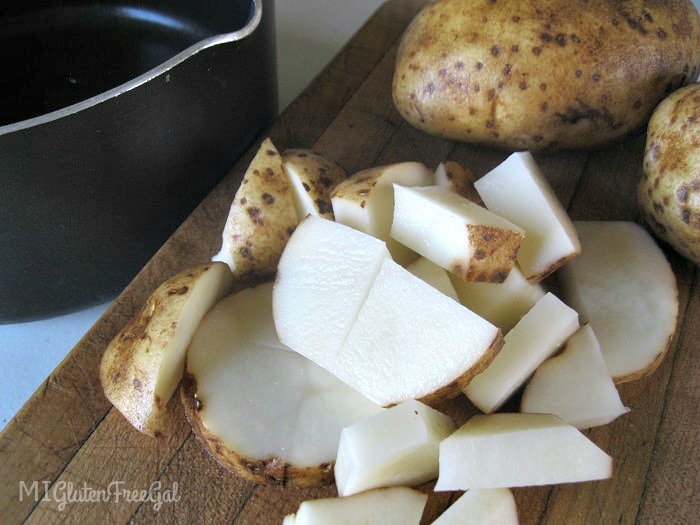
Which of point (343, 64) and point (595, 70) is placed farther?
point (343, 64)

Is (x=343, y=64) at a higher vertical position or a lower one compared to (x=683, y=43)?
lower

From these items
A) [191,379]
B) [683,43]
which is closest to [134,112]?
[191,379]

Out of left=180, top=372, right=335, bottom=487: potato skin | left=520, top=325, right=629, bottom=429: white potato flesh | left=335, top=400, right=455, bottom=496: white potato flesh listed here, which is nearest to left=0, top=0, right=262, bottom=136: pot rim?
left=180, top=372, right=335, bottom=487: potato skin

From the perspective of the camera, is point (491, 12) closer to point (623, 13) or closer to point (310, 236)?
point (623, 13)

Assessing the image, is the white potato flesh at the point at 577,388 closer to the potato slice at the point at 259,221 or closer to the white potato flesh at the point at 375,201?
the white potato flesh at the point at 375,201

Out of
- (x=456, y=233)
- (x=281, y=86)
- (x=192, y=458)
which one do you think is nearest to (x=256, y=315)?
(x=192, y=458)

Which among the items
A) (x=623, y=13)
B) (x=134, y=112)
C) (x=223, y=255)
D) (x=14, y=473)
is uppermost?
(x=623, y=13)
